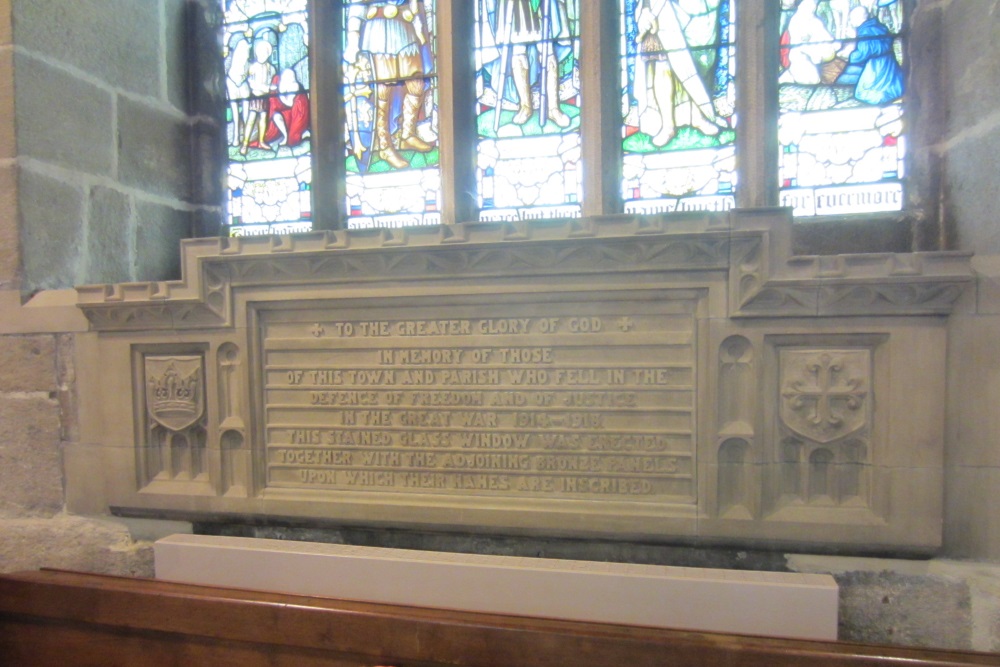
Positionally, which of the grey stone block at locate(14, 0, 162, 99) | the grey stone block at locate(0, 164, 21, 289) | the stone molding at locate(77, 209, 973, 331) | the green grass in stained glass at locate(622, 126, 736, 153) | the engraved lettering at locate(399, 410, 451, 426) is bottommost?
the engraved lettering at locate(399, 410, 451, 426)

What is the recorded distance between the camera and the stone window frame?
208 cm

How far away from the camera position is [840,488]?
1.65 m

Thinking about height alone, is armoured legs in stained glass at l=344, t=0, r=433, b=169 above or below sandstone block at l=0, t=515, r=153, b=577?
above

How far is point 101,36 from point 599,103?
2183 mm

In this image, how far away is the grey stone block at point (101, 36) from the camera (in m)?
2.16

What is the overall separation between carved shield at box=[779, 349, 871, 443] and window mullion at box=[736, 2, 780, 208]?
80 centimetres

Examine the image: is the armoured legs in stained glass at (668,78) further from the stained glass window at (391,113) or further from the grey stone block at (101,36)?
the grey stone block at (101,36)

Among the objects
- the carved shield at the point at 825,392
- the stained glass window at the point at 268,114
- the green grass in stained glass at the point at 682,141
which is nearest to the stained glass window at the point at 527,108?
the green grass in stained glass at the point at 682,141

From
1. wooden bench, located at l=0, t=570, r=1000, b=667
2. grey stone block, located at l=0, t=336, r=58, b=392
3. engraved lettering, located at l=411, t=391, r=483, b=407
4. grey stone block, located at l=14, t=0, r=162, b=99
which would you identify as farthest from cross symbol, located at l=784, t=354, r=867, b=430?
grey stone block, located at l=14, t=0, r=162, b=99

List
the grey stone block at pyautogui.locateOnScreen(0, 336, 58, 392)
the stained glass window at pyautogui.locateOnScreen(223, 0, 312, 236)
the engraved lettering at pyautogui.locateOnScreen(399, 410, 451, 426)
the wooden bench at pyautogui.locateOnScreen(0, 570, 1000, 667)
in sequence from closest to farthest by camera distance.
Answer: the wooden bench at pyautogui.locateOnScreen(0, 570, 1000, 667) < the engraved lettering at pyautogui.locateOnScreen(399, 410, 451, 426) < the grey stone block at pyautogui.locateOnScreen(0, 336, 58, 392) < the stained glass window at pyautogui.locateOnScreen(223, 0, 312, 236)

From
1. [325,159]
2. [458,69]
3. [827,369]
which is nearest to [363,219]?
[325,159]

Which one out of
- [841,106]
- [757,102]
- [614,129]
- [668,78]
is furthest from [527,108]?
[841,106]

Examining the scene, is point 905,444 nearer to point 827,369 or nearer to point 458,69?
point 827,369

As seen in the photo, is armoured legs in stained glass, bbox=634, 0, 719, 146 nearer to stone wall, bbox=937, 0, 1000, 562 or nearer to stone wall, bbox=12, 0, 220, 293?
stone wall, bbox=937, 0, 1000, 562
